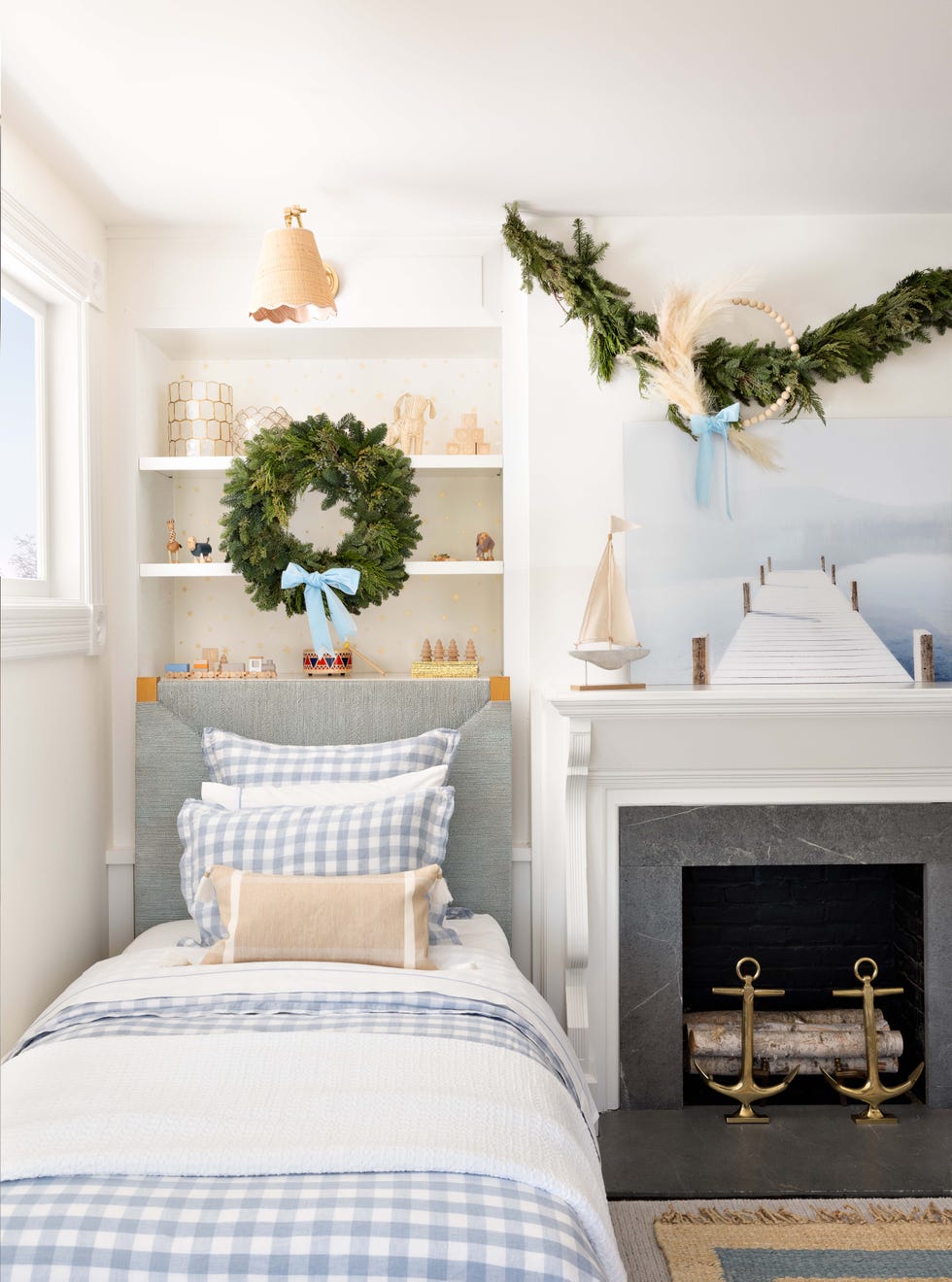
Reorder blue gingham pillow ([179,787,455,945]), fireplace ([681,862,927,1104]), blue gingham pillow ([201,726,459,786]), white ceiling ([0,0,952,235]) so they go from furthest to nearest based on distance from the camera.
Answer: fireplace ([681,862,927,1104]) → blue gingham pillow ([201,726,459,786]) → blue gingham pillow ([179,787,455,945]) → white ceiling ([0,0,952,235])

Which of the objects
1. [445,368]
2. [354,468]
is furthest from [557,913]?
[445,368]

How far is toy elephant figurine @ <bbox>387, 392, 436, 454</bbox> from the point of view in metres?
3.01

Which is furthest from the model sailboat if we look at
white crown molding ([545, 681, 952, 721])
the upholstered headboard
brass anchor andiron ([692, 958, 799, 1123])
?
brass anchor andiron ([692, 958, 799, 1123])

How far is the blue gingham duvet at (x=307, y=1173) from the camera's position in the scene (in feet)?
4.56

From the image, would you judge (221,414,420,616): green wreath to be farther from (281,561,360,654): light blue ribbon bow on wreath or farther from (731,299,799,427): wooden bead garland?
(731,299,799,427): wooden bead garland

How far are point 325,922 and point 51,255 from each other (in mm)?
1740

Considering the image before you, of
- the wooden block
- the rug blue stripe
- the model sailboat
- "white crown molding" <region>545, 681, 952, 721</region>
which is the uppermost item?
the model sailboat

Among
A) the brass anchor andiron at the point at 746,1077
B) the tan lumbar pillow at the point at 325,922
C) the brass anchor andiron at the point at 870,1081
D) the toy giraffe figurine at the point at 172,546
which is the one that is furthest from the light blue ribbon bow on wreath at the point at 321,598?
the brass anchor andiron at the point at 870,1081

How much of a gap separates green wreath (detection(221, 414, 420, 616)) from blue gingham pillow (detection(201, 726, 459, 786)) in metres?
0.40

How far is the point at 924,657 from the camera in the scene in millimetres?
2895

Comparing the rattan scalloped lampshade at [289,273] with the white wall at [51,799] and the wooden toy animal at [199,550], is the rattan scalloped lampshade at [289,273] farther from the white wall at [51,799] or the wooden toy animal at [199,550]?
the wooden toy animal at [199,550]

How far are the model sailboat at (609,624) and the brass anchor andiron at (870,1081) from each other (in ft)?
3.54

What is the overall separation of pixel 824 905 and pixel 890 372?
156 centimetres

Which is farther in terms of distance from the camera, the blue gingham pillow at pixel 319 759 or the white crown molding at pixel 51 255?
the blue gingham pillow at pixel 319 759
